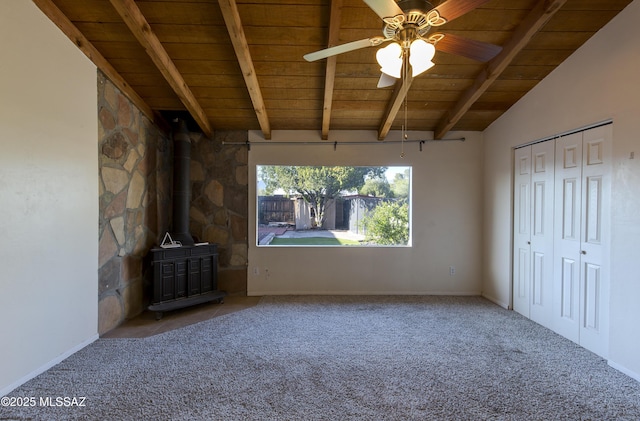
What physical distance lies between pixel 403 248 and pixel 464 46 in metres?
3.02

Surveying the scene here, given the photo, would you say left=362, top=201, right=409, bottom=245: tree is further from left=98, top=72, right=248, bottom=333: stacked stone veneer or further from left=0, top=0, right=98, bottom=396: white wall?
left=0, top=0, right=98, bottom=396: white wall

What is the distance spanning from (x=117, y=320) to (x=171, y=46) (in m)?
2.88

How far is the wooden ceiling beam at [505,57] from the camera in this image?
93.7 inches

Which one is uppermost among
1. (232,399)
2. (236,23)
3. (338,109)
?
(236,23)

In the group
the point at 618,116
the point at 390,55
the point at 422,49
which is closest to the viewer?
the point at 422,49

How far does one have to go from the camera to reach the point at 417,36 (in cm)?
176

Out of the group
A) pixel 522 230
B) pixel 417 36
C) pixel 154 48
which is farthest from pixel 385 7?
pixel 522 230

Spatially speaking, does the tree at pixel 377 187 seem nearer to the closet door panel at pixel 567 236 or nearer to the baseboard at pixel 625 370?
Answer: the closet door panel at pixel 567 236

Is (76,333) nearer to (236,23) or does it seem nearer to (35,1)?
(35,1)

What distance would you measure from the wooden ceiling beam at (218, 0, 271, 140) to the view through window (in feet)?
3.32

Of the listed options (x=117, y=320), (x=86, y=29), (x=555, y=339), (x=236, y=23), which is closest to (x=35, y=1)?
(x=86, y=29)

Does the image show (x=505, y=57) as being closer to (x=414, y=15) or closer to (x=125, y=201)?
(x=414, y=15)

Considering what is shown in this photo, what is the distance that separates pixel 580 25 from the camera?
2.61 meters

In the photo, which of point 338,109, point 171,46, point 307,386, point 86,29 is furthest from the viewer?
point 338,109
